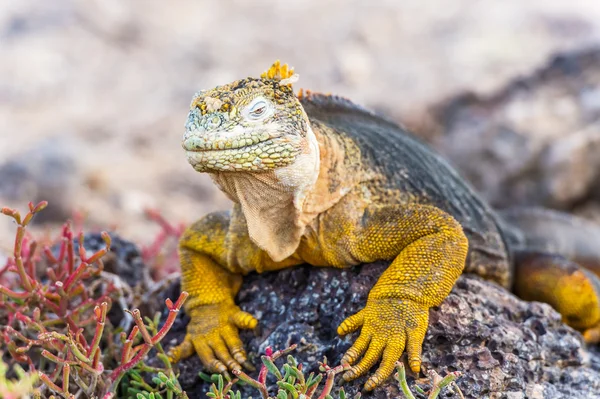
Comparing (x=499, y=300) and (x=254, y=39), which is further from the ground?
(x=254, y=39)

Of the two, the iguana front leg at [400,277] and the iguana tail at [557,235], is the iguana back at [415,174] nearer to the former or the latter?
the iguana front leg at [400,277]

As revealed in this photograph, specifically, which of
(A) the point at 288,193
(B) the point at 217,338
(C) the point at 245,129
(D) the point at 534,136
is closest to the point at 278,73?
(C) the point at 245,129

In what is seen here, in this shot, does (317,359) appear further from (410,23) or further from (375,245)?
(410,23)

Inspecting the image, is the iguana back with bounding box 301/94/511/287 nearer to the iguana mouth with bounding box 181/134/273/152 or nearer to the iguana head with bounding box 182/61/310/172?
the iguana head with bounding box 182/61/310/172

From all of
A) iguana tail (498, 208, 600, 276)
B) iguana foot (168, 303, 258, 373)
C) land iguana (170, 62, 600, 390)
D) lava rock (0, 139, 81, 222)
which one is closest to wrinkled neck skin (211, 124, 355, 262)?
land iguana (170, 62, 600, 390)

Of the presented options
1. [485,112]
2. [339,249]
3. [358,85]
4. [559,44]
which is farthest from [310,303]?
[559,44]

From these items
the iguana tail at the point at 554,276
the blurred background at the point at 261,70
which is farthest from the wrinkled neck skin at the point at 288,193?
the blurred background at the point at 261,70

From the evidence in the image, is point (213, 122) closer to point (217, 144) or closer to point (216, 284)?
point (217, 144)
